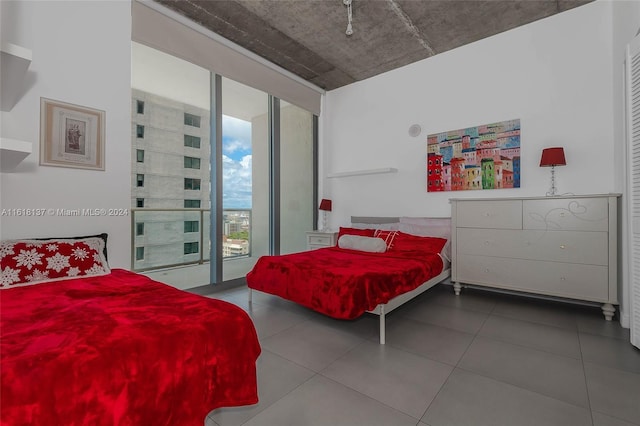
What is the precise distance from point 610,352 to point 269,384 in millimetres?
2332

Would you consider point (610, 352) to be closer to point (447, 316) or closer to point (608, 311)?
point (608, 311)

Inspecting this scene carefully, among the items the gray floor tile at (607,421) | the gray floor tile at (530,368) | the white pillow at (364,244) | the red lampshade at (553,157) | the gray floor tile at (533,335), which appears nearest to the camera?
the gray floor tile at (607,421)

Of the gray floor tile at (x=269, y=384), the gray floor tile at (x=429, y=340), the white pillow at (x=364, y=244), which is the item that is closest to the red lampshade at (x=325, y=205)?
the white pillow at (x=364, y=244)

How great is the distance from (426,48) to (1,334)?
452 cm

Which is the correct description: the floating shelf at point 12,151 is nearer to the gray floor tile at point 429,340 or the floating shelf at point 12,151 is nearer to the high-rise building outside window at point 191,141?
the high-rise building outside window at point 191,141

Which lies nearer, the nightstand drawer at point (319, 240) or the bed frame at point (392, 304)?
A: the bed frame at point (392, 304)

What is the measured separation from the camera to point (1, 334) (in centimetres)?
105

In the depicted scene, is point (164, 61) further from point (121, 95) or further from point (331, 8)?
point (331, 8)

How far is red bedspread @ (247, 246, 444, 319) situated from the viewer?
2.22 meters

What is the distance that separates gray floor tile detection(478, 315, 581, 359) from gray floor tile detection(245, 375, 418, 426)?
1.34m

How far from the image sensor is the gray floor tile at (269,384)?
1422mm

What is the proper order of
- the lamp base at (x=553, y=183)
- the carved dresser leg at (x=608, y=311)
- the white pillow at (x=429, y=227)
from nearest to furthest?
1. the carved dresser leg at (x=608, y=311)
2. the lamp base at (x=553, y=183)
3. the white pillow at (x=429, y=227)

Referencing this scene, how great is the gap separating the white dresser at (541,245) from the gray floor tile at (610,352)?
22.1 inches

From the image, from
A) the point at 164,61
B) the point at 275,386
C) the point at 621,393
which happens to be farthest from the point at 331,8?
the point at 621,393
